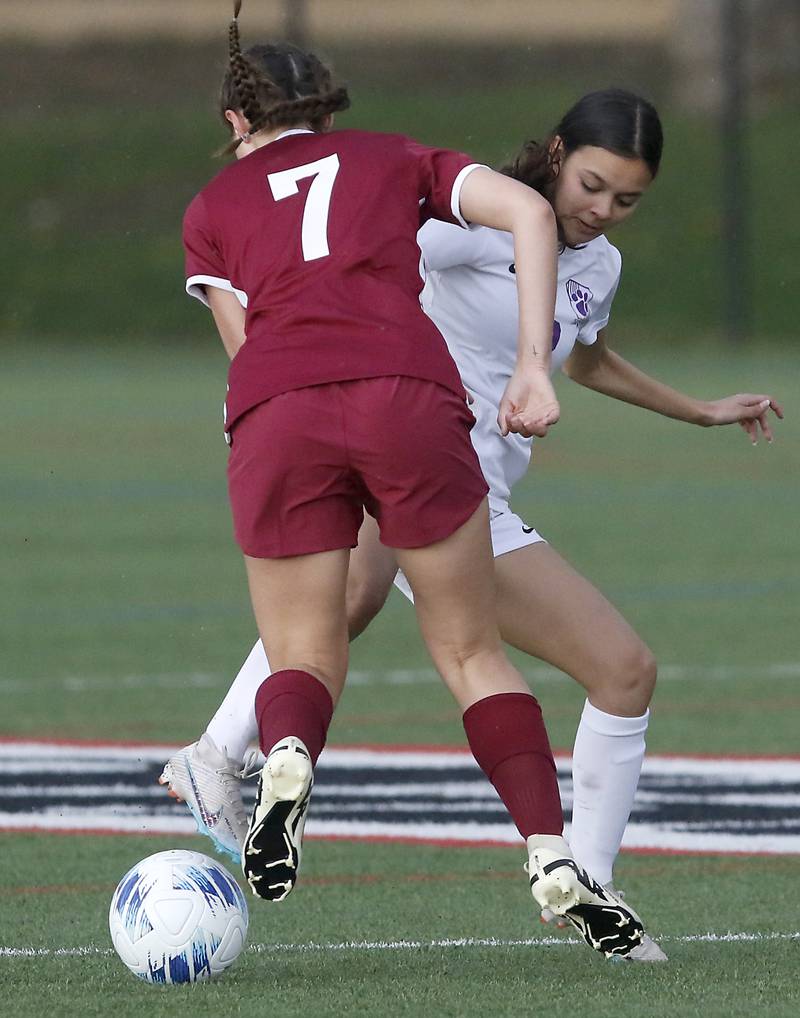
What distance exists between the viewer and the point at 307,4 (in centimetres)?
3381

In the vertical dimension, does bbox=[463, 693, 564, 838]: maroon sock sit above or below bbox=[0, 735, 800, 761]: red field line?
above

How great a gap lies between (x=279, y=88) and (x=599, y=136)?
2.50ft

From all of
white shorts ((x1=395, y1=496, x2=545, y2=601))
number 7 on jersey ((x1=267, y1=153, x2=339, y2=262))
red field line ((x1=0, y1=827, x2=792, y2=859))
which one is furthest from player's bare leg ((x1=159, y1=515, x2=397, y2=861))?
red field line ((x1=0, y1=827, x2=792, y2=859))

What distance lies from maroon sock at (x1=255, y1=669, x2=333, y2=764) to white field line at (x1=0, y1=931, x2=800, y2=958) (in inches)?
27.8

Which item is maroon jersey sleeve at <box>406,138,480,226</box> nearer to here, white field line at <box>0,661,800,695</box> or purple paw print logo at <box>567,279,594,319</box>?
purple paw print logo at <box>567,279,594,319</box>

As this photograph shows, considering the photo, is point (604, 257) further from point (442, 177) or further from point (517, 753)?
point (517, 753)

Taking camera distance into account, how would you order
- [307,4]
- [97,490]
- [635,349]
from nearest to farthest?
[97,490] < [635,349] < [307,4]

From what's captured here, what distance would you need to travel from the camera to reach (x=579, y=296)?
504 centimetres

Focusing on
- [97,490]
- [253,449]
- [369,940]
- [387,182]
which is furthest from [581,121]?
[97,490]

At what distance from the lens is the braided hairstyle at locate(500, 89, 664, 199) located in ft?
15.4

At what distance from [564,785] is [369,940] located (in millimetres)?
2031

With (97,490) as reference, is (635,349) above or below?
below

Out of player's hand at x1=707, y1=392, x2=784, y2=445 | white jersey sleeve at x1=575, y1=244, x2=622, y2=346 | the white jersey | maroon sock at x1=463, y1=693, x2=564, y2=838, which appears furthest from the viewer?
player's hand at x1=707, y1=392, x2=784, y2=445

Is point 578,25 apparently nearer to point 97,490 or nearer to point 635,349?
point 635,349
